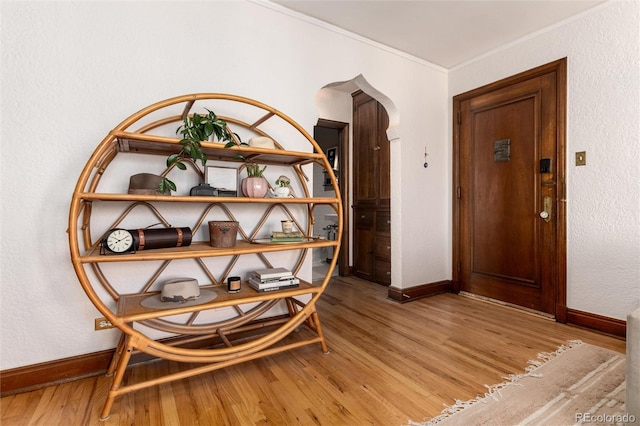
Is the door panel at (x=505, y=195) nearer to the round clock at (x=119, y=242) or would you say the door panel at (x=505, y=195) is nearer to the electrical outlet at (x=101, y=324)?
the round clock at (x=119, y=242)

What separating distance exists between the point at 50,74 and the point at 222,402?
5.99 feet

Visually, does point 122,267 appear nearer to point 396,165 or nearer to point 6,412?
point 6,412

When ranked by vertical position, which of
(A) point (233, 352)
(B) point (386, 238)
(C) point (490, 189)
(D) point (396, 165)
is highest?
(D) point (396, 165)

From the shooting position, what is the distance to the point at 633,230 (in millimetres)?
2088

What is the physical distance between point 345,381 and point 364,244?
2.39 m

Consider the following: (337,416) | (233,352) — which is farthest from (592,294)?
(233,352)

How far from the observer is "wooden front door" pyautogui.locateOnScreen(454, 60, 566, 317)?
8.14ft

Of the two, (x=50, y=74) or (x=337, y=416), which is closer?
(x=337, y=416)

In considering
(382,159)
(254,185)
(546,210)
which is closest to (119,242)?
(254,185)

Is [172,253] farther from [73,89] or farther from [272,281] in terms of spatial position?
[73,89]

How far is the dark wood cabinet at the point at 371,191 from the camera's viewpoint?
141 inches

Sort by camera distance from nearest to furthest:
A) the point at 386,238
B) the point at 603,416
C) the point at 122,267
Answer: the point at 603,416, the point at 122,267, the point at 386,238

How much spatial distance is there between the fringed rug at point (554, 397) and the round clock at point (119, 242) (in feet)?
4.84

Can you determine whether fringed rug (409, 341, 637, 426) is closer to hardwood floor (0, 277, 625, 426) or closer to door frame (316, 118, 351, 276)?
hardwood floor (0, 277, 625, 426)
